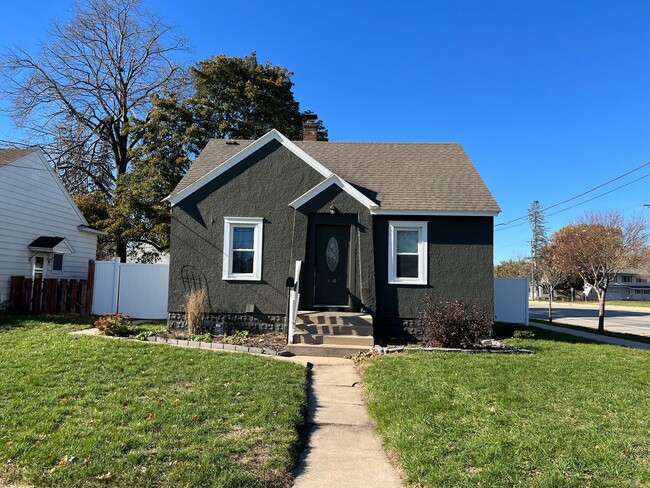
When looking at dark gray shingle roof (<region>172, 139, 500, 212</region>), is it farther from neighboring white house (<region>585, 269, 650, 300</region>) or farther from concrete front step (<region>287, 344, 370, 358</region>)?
neighboring white house (<region>585, 269, 650, 300</region>)

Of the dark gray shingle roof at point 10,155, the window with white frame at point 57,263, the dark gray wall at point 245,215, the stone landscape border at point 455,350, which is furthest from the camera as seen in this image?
the window with white frame at point 57,263

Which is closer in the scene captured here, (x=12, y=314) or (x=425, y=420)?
(x=425, y=420)

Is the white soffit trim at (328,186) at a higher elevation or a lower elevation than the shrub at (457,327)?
higher

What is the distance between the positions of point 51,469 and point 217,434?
1.38 meters

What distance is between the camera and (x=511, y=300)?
45.0 ft

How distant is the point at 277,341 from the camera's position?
10078 millimetres

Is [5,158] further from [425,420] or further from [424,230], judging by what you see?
[425,420]

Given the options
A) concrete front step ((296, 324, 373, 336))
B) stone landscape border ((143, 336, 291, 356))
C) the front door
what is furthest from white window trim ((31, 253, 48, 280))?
concrete front step ((296, 324, 373, 336))

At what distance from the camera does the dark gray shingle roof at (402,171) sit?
1112 centimetres

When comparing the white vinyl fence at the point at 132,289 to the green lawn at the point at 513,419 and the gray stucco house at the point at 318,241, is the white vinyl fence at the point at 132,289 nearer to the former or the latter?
the gray stucco house at the point at 318,241

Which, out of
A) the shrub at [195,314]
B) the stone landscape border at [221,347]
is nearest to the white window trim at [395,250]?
the stone landscape border at [221,347]

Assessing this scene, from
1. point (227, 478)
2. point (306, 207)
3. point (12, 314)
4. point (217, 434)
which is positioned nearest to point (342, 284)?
point (306, 207)

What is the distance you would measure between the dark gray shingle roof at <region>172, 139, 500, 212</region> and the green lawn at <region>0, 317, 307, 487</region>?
18.6 feet

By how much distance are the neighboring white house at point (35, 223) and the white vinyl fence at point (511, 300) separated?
1471 centimetres
